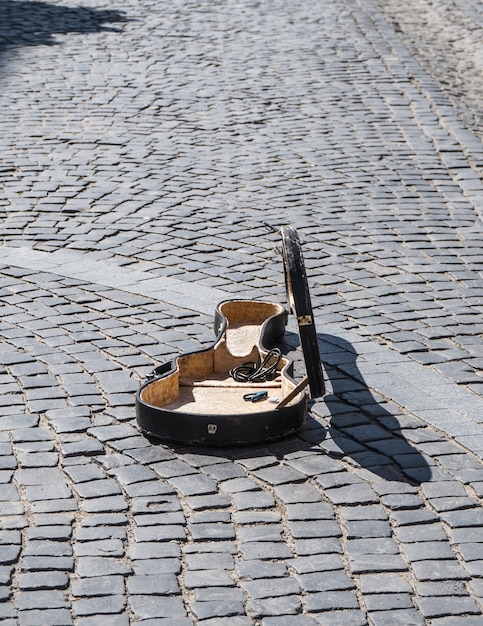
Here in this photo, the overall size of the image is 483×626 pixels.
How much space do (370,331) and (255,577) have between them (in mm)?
2615

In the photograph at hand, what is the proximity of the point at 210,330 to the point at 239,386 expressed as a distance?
3.05 ft

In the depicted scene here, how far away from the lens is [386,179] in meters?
9.50

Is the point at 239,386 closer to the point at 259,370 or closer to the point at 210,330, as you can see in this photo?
the point at 259,370

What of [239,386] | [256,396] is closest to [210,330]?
[239,386]

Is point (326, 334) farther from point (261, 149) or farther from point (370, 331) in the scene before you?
point (261, 149)

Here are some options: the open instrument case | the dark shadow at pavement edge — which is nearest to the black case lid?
the open instrument case

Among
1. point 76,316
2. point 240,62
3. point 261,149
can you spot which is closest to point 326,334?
point 76,316

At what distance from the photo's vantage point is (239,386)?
18.1ft

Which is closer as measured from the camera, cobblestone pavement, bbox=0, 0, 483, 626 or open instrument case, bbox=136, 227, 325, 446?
cobblestone pavement, bbox=0, 0, 483, 626

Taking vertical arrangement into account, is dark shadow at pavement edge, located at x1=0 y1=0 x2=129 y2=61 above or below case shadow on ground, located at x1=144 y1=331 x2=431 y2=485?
below

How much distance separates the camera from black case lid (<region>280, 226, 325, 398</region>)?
16.9 feet

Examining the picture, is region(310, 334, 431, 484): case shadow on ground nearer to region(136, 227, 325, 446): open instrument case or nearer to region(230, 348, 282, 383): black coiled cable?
region(136, 227, 325, 446): open instrument case

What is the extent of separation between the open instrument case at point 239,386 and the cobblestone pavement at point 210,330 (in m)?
0.10

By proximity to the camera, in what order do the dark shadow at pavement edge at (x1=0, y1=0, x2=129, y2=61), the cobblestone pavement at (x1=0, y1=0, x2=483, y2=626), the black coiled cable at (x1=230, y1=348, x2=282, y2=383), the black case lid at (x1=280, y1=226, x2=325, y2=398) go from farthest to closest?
the dark shadow at pavement edge at (x1=0, y1=0, x2=129, y2=61) < the black coiled cable at (x1=230, y1=348, x2=282, y2=383) < the black case lid at (x1=280, y1=226, x2=325, y2=398) < the cobblestone pavement at (x1=0, y1=0, x2=483, y2=626)
